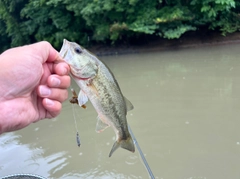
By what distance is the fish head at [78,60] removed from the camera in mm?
1765

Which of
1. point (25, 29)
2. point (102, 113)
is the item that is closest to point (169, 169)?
point (102, 113)

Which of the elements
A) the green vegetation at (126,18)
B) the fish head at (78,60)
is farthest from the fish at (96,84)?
the green vegetation at (126,18)

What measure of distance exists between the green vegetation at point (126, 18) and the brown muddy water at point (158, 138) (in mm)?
5266

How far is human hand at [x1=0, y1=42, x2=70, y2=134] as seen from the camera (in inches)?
71.2

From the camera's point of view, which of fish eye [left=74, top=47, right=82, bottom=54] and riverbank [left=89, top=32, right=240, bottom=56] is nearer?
fish eye [left=74, top=47, right=82, bottom=54]

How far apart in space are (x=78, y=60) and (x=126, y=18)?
12.4 metres

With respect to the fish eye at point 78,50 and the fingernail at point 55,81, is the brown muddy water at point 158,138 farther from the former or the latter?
the fish eye at point 78,50

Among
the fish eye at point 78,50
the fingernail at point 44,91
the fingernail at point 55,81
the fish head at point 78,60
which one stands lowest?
the fingernail at point 44,91

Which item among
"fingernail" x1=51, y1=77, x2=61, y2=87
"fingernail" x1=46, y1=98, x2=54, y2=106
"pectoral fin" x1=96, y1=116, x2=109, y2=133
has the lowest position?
"pectoral fin" x1=96, y1=116, x2=109, y2=133

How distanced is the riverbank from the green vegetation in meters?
0.34

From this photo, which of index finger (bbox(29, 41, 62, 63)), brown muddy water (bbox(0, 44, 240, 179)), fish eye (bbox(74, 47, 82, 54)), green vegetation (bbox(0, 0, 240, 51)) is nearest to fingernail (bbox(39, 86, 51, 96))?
index finger (bbox(29, 41, 62, 63))

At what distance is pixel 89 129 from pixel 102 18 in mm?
9413

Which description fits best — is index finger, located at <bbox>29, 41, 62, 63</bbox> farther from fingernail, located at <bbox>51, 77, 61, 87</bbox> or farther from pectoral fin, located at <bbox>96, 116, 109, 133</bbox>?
pectoral fin, located at <bbox>96, 116, 109, 133</bbox>

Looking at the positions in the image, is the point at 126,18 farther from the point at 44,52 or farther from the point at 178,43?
the point at 44,52
